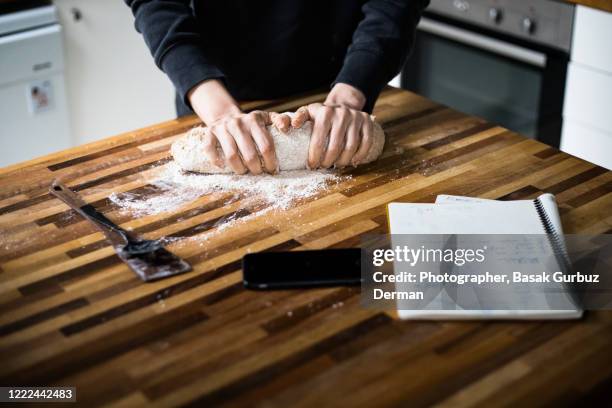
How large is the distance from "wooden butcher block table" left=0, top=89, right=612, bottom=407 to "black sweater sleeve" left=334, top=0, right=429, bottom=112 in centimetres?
22

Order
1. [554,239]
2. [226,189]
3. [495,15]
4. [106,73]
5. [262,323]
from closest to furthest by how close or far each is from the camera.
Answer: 1. [262,323]
2. [554,239]
3. [226,189]
4. [495,15]
5. [106,73]

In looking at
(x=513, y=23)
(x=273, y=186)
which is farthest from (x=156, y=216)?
(x=513, y=23)

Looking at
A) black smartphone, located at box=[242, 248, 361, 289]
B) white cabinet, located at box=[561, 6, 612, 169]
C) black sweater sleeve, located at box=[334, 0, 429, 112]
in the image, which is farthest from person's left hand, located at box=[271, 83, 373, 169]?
white cabinet, located at box=[561, 6, 612, 169]

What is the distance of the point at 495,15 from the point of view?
2.08 metres

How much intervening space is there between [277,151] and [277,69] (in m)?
0.33

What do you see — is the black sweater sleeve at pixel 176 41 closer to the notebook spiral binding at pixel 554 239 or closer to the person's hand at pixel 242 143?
the person's hand at pixel 242 143

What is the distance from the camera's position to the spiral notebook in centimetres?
100

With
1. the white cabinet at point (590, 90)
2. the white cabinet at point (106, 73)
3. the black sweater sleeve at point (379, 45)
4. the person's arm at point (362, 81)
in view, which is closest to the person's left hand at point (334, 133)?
the person's arm at point (362, 81)

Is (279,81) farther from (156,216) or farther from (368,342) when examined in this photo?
(368,342)

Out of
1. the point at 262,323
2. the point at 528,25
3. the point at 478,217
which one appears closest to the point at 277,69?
the point at 478,217

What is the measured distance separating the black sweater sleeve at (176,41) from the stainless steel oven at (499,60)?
0.99 meters

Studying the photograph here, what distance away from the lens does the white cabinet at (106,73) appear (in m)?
2.30

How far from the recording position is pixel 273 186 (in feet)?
3.73

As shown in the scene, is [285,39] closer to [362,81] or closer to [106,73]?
[362,81]
